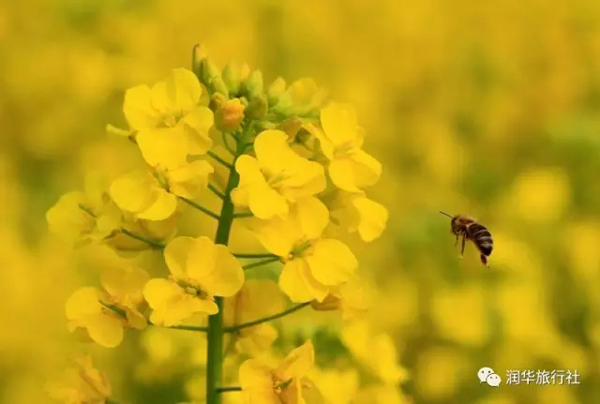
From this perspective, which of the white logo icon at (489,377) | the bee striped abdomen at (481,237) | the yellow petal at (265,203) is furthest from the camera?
the white logo icon at (489,377)

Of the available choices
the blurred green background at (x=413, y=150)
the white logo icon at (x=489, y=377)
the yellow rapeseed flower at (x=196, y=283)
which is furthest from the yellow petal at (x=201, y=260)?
the white logo icon at (x=489, y=377)

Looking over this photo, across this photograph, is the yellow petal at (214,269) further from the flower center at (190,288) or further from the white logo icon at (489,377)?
the white logo icon at (489,377)

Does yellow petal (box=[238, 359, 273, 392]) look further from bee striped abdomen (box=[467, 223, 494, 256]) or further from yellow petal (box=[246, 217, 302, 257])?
bee striped abdomen (box=[467, 223, 494, 256])

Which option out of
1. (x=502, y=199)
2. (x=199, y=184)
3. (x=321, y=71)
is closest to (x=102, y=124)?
(x=321, y=71)

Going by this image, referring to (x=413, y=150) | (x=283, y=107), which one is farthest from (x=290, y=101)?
(x=413, y=150)

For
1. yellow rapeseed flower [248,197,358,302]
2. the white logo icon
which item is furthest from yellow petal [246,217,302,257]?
the white logo icon
